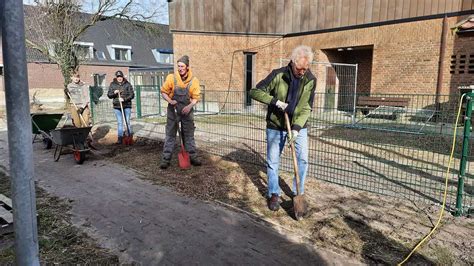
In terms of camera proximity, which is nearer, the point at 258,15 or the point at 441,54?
the point at 441,54

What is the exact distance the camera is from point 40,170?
6.41m

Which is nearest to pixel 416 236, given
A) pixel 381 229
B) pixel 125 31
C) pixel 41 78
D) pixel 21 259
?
pixel 381 229

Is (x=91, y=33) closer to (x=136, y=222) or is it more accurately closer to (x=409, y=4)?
(x=409, y=4)

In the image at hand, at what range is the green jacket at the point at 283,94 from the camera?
4125 millimetres

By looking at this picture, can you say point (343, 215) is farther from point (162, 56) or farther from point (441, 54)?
point (162, 56)

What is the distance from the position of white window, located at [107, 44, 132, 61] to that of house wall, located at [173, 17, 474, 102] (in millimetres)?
22964

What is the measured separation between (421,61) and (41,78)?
107 feet

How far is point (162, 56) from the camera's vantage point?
43.2 metres

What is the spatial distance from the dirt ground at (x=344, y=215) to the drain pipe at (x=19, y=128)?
8.22 ft

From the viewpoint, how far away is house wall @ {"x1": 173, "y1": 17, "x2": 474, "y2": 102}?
13.4 meters

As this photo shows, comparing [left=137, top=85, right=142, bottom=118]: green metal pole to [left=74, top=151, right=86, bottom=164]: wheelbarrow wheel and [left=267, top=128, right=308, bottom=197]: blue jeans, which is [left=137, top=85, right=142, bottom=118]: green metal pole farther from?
[left=267, top=128, right=308, bottom=197]: blue jeans

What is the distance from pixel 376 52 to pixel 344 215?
1285 cm

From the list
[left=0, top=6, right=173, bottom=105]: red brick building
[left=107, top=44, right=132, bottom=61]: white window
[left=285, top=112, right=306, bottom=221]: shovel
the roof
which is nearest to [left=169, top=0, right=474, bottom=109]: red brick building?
[left=285, top=112, right=306, bottom=221]: shovel

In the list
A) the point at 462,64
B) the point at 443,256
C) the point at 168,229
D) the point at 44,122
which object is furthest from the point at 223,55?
the point at 443,256
